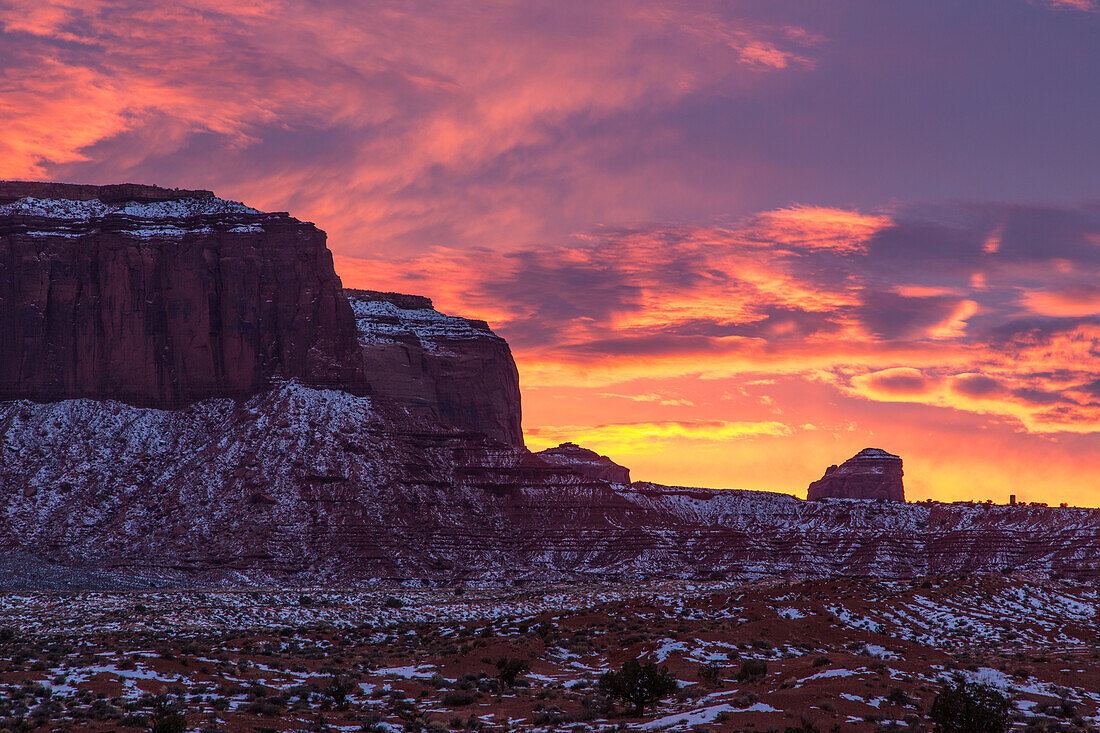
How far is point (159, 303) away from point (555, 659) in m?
105

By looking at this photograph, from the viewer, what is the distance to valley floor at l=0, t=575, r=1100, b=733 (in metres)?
34.2

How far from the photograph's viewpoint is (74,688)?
→ 3853 cm

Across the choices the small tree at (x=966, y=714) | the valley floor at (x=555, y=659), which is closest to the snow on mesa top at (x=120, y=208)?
the valley floor at (x=555, y=659)

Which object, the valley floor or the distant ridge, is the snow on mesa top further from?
the valley floor

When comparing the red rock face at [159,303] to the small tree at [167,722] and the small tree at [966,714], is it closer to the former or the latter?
the small tree at [167,722]

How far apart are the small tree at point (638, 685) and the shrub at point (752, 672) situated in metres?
4.20

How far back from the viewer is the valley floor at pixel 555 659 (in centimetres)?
3422

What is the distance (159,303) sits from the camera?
141875 mm

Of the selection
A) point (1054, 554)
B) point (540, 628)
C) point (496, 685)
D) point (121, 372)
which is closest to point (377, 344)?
point (121, 372)

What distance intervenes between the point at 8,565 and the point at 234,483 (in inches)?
918

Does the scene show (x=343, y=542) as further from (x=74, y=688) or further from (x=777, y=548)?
(x=74, y=688)

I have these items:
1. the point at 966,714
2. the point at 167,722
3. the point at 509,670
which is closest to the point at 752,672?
the point at 509,670

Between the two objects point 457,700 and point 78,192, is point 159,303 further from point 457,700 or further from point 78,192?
point 457,700

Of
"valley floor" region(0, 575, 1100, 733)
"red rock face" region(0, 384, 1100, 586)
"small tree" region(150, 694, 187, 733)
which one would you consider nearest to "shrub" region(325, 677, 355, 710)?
"valley floor" region(0, 575, 1100, 733)
